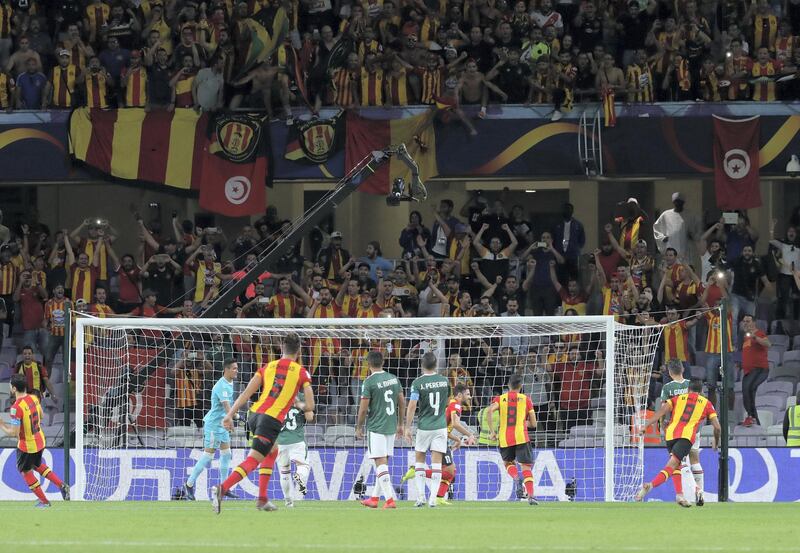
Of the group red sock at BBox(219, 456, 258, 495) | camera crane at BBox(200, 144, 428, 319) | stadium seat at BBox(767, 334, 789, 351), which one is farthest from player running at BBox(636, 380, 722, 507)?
stadium seat at BBox(767, 334, 789, 351)

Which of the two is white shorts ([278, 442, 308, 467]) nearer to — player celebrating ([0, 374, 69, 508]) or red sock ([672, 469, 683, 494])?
player celebrating ([0, 374, 69, 508])

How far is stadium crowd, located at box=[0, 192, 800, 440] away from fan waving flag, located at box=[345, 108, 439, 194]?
883 millimetres

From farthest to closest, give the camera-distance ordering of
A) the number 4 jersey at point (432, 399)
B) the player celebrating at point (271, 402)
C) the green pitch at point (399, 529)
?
1. the number 4 jersey at point (432, 399)
2. the player celebrating at point (271, 402)
3. the green pitch at point (399, 529)

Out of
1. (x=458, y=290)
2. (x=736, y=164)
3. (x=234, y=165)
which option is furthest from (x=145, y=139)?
(x=736, y=164)

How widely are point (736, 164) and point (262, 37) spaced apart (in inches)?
286

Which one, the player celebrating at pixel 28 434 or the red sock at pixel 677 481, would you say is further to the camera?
the player celebrating at pixel 28 434

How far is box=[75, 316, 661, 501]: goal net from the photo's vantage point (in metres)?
17.5

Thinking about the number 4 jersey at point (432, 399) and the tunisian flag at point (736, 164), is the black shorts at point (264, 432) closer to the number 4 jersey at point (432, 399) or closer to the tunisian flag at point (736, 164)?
the number 4 jersey at point (432, 399)

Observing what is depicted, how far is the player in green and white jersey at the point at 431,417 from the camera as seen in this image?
14.8 metres

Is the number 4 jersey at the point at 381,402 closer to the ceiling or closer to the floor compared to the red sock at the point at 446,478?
closer to the ceiling

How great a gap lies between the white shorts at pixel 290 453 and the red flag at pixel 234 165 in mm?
7847

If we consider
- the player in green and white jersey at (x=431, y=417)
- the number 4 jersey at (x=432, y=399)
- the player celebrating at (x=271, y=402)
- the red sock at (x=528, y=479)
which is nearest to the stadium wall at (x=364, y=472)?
the red sock at (x=528, y=479)

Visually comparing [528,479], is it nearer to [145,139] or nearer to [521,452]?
[521,452]

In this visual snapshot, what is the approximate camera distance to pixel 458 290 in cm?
2145
